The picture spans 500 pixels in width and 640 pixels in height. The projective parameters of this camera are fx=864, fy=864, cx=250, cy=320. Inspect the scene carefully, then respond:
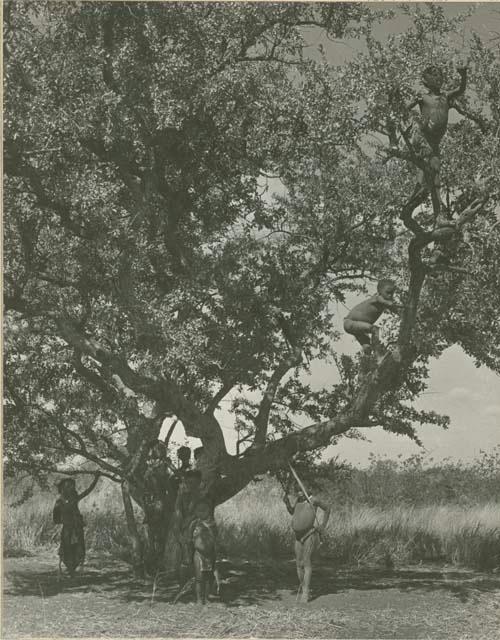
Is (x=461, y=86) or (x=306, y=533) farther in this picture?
(x=306, y=533)

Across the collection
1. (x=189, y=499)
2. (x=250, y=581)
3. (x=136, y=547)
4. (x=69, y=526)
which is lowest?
(x=250, y=581)

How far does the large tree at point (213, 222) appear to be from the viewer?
1061cm

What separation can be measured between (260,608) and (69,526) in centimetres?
476

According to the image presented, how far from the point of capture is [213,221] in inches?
538

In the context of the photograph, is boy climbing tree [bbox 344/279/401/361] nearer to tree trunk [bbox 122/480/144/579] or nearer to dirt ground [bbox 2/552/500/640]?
dirt ground [bbox 2/552/500/640]

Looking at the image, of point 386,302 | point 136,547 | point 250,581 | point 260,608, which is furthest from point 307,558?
point 136,547

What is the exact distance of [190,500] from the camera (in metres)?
13.4

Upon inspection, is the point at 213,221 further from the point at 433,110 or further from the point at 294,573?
the point at 294,573

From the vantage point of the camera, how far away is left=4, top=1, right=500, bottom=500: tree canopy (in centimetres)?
1061

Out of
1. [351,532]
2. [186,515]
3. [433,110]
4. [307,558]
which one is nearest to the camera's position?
[433,110]

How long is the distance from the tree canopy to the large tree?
37mm

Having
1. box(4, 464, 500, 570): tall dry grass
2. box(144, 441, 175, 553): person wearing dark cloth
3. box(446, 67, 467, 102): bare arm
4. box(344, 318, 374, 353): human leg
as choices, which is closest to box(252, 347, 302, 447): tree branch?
box(144, 441, 175, 553): person wearing dark cloth

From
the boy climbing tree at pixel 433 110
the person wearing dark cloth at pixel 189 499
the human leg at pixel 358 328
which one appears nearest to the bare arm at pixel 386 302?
the human leg at pixel 358 328

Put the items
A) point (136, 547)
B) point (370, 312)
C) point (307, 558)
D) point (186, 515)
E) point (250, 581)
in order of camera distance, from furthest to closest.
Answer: point (136, 547), point (250, 581), point (186, 515), point (307, 558), point (370, 312)
